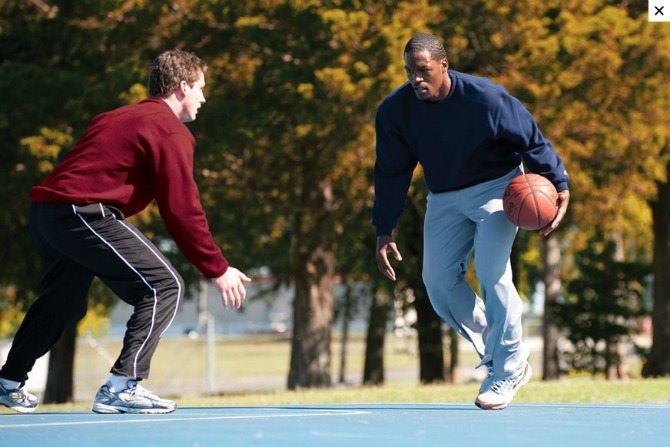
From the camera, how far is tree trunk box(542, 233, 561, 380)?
83.2 ft

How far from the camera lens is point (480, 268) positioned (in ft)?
22.5

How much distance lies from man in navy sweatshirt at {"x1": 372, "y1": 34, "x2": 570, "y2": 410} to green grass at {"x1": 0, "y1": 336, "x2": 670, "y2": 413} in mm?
3405

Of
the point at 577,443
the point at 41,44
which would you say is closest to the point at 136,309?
the point at 577,443

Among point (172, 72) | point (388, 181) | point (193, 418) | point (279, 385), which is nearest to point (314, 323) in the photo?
point (279, 385)

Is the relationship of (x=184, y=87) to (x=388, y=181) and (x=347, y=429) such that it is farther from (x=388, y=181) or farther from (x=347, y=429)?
(x=347, y=429)

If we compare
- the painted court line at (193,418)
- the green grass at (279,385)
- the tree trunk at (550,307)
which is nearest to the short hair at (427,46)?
the painted court line at (193,418)

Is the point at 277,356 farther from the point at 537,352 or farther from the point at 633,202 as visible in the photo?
the point at 633,202

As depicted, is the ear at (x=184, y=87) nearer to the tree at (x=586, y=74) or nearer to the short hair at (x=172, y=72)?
the short hair at (x=172, y=72)

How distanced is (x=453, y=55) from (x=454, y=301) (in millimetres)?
11890

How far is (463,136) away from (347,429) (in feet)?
7.14

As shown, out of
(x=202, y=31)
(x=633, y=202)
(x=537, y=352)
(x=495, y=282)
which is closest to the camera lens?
(x=495, y=282)

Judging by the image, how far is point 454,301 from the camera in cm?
707

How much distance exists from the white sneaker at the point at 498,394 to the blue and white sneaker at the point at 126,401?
6.40ft

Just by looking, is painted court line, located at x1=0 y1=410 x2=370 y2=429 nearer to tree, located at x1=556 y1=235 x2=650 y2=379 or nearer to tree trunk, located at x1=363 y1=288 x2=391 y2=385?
tree, located at x1=556 y1=235 x2=650 y2=379
